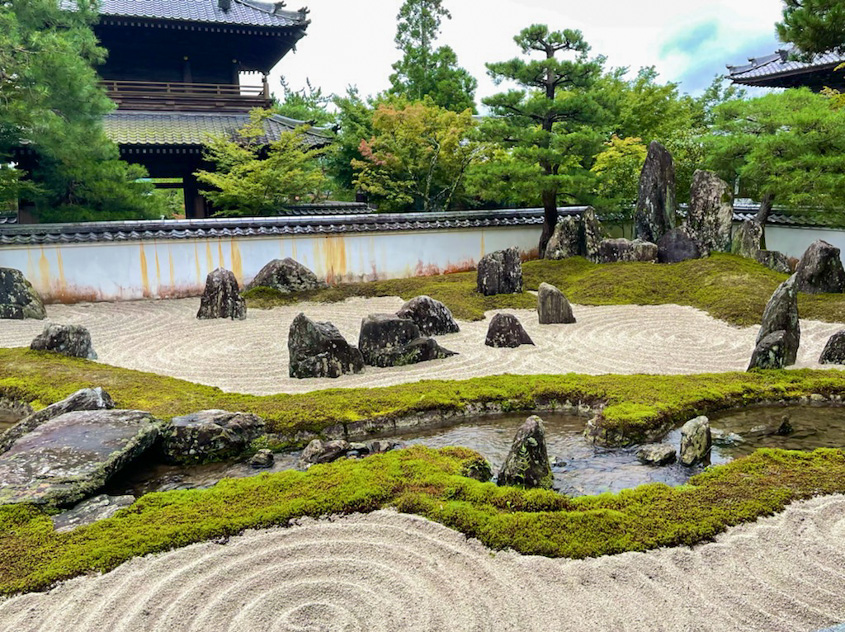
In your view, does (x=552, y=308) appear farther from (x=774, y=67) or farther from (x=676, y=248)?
Answer: (x=774, y=67)

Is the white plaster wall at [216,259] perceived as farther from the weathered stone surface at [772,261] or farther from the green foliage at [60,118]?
the weathered stone surface at [772,261]

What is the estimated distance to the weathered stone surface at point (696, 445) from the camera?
646 centimetres

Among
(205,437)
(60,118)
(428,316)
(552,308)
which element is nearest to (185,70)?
(60,118)

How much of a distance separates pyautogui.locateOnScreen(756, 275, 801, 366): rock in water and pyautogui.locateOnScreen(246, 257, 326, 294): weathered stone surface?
1017 centimetres

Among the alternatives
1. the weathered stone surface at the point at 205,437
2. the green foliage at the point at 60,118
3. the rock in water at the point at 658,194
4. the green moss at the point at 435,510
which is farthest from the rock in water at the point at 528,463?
the rock in water at the point at 658,194

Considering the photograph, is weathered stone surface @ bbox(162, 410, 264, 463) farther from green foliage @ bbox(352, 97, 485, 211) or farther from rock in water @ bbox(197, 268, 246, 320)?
green foliage @ bbox(352, 97, 485, 211)

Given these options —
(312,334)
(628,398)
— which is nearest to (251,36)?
(312,334)

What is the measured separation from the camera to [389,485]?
5.59m

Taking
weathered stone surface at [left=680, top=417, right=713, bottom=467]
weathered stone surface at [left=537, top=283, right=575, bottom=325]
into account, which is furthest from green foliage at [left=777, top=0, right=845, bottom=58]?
weathered stone surface at [left=680, top=417, right=713, bottom=467]

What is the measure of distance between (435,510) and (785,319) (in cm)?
674

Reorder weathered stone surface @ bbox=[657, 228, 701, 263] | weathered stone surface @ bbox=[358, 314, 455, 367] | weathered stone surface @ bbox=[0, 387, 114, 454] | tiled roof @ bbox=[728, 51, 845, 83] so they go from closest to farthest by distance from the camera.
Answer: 1. weathered stone surface @ bbox=[0, 387, 114, 454]
2. weathered stone surface @ bbox=[358, 314, 455, 367]
3. weathered stone surface @ bbox=[657, 228, 701, 263]
4. tiled roof @ bbox=[728, 51, 845, 83]

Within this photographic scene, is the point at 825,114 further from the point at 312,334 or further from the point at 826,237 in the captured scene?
the point at 312,334

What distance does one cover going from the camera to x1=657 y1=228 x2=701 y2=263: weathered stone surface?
17.0m

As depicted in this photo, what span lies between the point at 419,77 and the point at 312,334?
72.5ft
